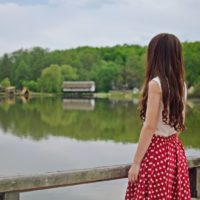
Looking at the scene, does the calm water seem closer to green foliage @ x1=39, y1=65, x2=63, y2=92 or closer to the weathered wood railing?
the weathered wood railing

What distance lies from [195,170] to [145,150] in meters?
1.03

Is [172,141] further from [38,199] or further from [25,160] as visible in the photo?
[25,160]

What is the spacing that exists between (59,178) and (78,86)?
274 ft

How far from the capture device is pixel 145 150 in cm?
258

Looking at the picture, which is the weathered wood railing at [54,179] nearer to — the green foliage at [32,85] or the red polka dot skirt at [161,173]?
the red polka dot skirt at [161,173]

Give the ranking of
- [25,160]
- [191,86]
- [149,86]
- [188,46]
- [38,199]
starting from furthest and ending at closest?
[188,46], [191,86], [25,160], [38,199], [149,86]

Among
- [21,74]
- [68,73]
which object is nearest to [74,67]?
[68,73]

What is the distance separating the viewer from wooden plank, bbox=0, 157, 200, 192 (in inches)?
99.0

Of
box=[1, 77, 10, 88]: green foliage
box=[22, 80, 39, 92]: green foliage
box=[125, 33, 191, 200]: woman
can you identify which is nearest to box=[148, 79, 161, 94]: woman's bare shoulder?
box=[125, 33, 191, 200]: woman

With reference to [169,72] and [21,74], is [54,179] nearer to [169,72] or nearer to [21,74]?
[169,72]

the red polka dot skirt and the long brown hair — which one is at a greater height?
the long brown hair

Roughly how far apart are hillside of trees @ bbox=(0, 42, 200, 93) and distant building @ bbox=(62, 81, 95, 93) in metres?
1.31

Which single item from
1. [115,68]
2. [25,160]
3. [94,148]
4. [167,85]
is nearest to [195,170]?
[167,85]

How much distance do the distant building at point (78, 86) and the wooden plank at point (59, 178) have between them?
81.7 m
